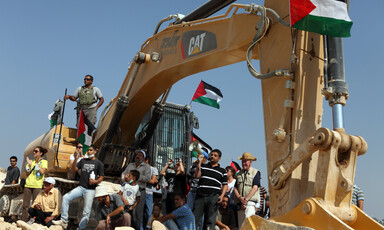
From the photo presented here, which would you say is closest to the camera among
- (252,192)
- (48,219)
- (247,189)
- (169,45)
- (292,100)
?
(292,100)

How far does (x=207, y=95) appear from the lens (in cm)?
1081

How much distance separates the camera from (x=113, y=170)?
952cm

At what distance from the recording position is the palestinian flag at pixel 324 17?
179 inches

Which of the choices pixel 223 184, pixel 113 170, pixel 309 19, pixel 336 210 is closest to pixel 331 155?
pixel 336 210

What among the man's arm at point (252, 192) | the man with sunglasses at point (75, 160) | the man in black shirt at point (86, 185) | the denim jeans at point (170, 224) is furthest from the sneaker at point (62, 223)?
the man's arm at point (252, 192)

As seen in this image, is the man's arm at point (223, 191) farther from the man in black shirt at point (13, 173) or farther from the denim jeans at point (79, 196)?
the man in black shirt at point (13, 173)

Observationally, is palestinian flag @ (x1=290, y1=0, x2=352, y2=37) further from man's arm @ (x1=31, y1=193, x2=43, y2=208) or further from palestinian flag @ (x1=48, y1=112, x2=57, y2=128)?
palestinian flag @ (x1=48, y1=112, x2=57, y2=128)

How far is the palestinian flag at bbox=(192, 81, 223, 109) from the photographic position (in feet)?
35.5

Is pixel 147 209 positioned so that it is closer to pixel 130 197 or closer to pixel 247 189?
pixel 130 197

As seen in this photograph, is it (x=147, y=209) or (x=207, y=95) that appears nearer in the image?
(x=147, y=209)

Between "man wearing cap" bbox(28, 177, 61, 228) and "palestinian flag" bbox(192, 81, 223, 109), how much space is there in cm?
369

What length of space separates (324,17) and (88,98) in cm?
636

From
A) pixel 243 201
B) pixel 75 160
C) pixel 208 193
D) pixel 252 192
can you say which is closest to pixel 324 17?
pixel 208 193

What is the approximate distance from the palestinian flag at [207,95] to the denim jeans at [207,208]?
3530mm
